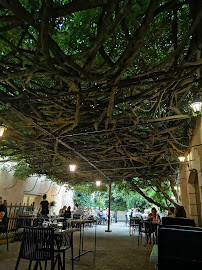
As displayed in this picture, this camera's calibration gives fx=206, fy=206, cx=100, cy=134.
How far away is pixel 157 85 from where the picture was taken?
11.4 ft

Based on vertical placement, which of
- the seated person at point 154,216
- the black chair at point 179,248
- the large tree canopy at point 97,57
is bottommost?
the seated person at point 154,216

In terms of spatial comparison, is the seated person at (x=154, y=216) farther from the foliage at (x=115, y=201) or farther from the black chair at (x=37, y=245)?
the foliage at (x=115, y=201)

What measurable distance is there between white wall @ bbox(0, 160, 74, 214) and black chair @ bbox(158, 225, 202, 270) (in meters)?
9.54

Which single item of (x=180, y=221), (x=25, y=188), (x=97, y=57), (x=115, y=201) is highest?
(x=97, y=57)

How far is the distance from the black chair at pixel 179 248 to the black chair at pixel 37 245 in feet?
5.26

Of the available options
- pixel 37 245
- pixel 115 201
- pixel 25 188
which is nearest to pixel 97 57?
pixel 37 245

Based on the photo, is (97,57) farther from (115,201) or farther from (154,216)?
(115,201)

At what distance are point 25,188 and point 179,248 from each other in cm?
1120

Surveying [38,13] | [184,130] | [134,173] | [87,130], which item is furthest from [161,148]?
[38,13]

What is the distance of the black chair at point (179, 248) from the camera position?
2.24 m

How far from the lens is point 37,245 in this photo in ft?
10.1

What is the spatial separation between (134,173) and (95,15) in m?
8.64

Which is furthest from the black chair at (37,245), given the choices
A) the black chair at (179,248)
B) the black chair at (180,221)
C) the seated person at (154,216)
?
the seated person at (154,216)

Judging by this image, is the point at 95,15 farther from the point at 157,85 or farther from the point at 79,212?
the point at 79,212
